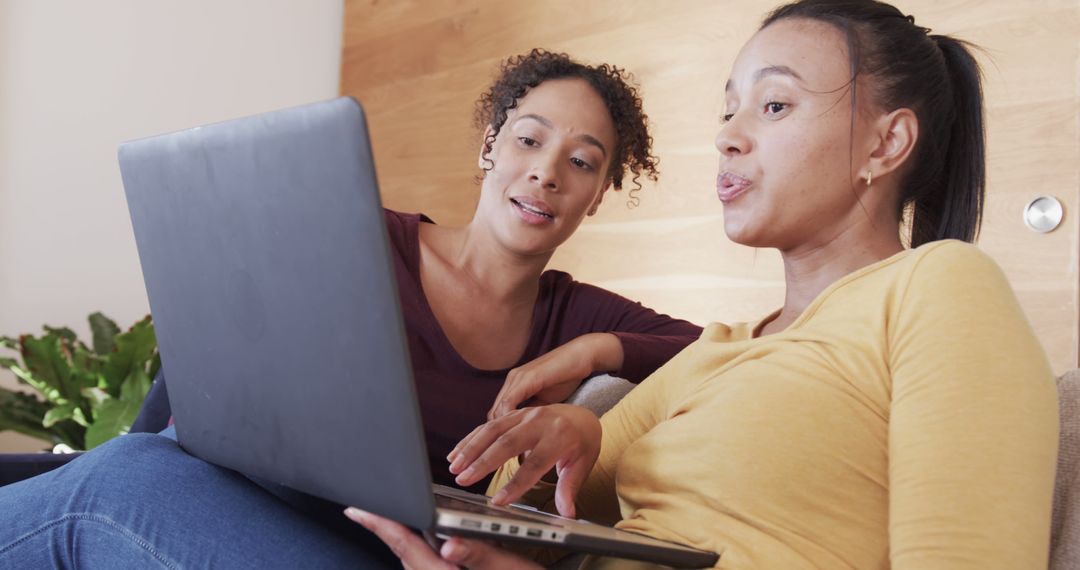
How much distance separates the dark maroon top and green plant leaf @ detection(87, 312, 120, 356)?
56.8 inches

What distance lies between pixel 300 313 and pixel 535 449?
1.07 feet

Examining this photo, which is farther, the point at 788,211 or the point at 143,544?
the point at 788,211

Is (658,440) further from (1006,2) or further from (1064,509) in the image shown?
(1006,2)

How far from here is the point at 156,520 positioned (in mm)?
827

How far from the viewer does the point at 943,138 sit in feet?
3.36

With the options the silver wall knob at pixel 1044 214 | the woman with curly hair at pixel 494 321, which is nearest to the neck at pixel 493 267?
the woman with curly hair at pixel 494 321

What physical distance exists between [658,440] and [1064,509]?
1.15ft

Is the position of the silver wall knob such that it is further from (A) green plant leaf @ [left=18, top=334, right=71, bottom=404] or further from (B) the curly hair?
(A) green plant leaf @ [left=18, top=334, right=71, bottom=404]

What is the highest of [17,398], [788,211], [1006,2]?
[1006,2]

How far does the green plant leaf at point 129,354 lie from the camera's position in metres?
2.42

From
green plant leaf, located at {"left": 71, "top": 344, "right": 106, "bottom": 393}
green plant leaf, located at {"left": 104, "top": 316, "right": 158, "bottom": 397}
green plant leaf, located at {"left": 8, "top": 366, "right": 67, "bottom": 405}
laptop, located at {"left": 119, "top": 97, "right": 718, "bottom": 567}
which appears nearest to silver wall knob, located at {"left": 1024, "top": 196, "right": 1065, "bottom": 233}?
laptop, located at {"left": 119, "top": 97, "right": 718, "bottom": 567}

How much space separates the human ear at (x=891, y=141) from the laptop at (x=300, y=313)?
1.47 ft

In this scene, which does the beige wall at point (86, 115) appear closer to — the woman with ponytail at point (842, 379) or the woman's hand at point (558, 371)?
the woman's hand at point (558, 371)

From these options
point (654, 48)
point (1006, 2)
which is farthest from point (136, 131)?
point (1006, 2)
